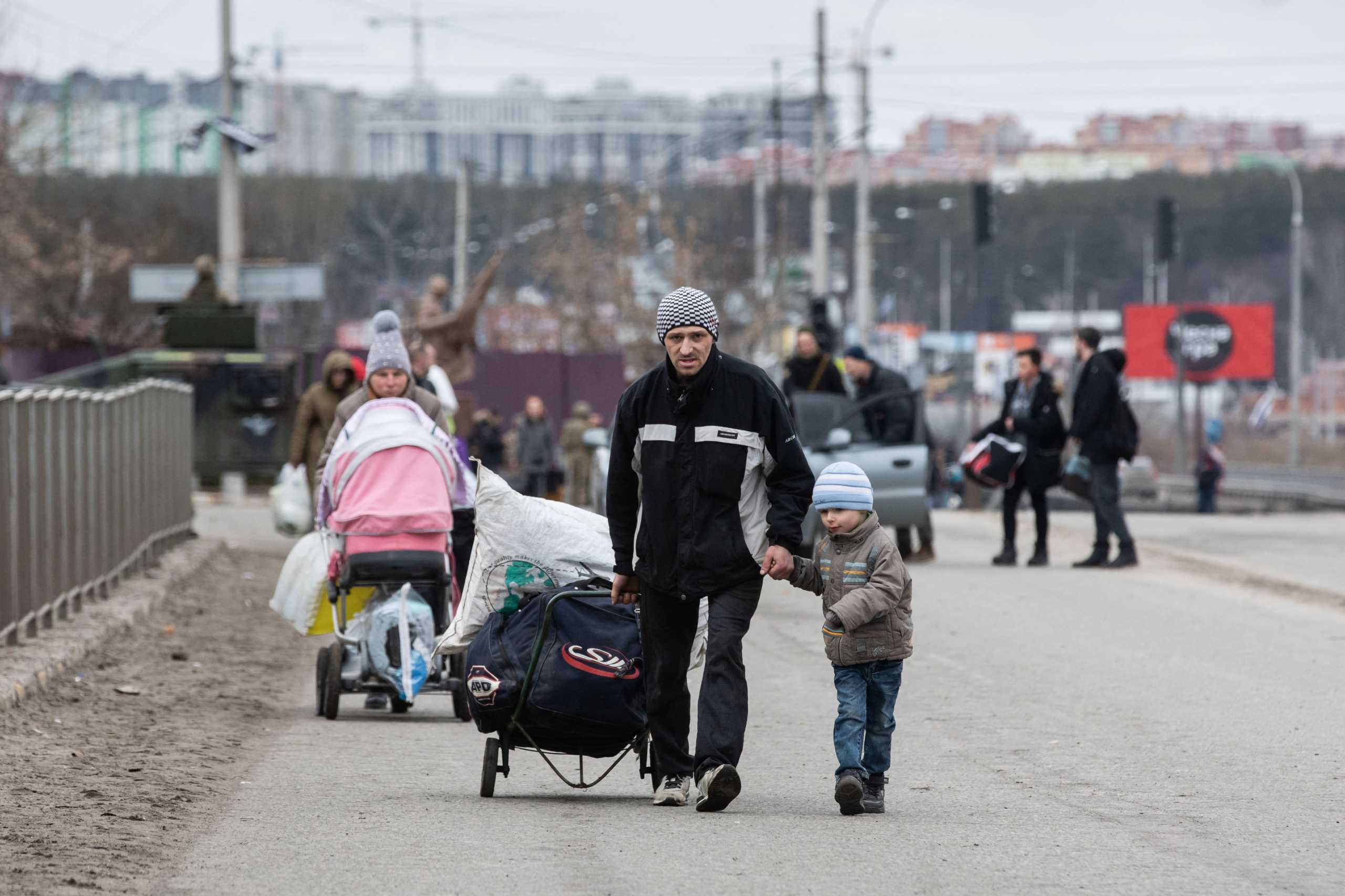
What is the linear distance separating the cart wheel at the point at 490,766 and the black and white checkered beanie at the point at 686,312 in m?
1.67

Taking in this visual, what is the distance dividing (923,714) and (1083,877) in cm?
424

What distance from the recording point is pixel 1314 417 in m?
90.5

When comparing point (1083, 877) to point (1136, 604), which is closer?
point (1083, 877)

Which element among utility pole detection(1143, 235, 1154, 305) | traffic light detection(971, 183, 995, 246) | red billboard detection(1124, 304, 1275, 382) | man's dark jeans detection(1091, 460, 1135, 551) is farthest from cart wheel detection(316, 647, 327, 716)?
utility pole detection(1143, 235, 1154, 305)

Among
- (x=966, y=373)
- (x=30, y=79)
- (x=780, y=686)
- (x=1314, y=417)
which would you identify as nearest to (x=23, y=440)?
(x=780, y=686)

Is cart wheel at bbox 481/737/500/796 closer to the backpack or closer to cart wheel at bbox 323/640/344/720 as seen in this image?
cart wheel at bbox 323/640/344/720

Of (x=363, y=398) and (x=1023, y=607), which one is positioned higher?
(x=363, y=398)

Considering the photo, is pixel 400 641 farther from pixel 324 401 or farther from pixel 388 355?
pixel 324 401

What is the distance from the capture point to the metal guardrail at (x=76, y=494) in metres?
11.6

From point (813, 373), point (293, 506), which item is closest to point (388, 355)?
point (293, 506)

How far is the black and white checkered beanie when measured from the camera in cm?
760

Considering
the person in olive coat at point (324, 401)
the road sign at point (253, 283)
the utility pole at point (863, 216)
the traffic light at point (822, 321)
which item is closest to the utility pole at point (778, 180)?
the utility pole at point (863, 216)

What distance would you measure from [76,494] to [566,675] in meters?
6.60

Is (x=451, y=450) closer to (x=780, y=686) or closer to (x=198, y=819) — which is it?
(x=780, y=686)
